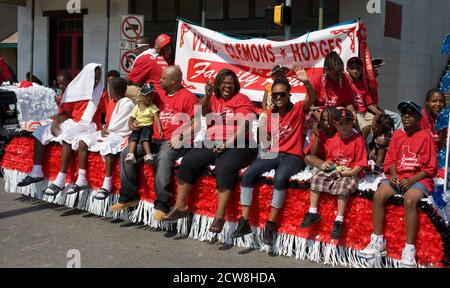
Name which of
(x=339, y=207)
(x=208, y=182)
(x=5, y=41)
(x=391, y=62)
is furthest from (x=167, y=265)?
→ (x=5, y=41)

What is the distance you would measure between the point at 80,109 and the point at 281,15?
5.44 meters

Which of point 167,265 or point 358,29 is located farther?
point 358,29

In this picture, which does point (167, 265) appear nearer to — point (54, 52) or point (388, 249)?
point (388, 249)

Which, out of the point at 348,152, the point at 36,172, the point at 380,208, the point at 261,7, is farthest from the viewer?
the point at 261,7

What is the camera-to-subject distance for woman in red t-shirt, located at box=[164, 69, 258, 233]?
500 cm

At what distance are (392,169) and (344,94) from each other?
4.05 ft

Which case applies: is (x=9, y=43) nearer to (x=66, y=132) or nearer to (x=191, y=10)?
(x=191, y=10)

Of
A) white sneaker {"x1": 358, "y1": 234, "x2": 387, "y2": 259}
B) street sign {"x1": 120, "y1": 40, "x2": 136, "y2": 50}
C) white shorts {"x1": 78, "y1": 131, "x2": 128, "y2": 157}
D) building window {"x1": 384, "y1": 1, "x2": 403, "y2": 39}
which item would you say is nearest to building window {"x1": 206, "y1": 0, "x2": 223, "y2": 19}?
building window {"x1": 384, "y1": 1, "x2": 403, "y2": 39}

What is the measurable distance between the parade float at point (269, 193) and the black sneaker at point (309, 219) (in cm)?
9

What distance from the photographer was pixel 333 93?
534 cm

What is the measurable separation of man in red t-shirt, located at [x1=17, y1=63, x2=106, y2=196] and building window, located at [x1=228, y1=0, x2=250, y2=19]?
9250 mm

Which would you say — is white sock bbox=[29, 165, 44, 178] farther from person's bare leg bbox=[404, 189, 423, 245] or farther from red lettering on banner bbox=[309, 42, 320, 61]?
person's bare leg bbox=[404, 189, 423, 245]

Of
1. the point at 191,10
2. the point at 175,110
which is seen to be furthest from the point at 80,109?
the point at 191,10

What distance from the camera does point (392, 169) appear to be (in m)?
4.34
